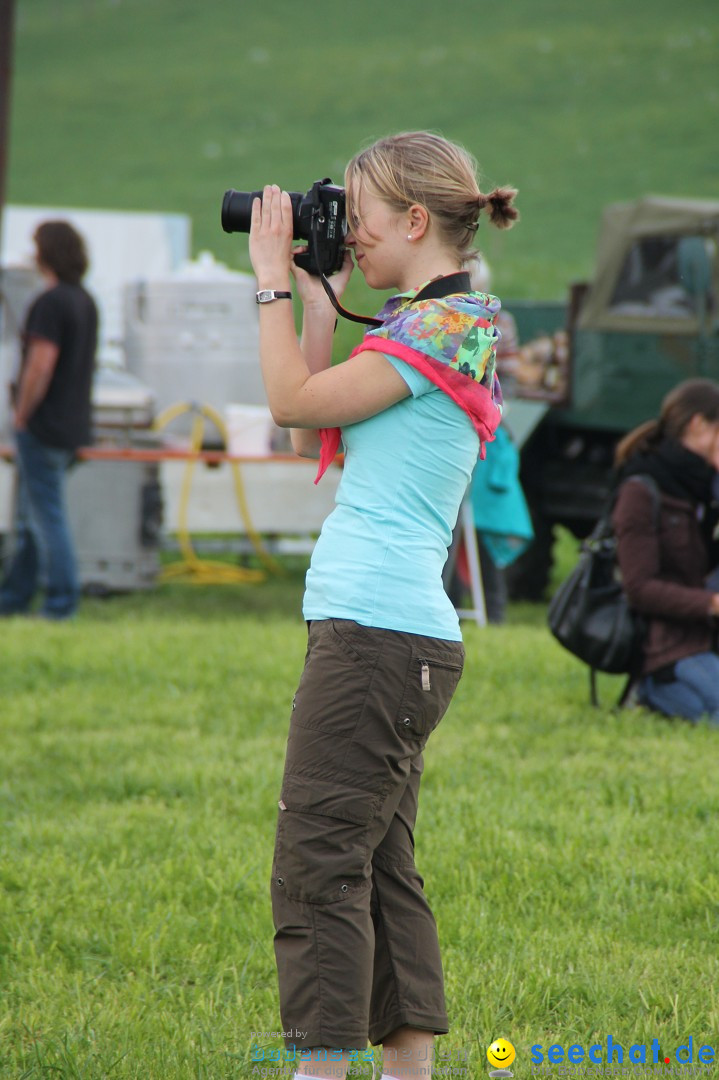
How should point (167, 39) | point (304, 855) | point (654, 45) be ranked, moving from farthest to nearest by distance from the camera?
point (167, 39) → point (654, 45) → point (304, 855)

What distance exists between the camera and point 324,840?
6.89ft

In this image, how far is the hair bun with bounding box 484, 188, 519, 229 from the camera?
2.19 m

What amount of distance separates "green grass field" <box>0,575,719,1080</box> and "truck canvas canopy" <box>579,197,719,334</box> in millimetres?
3144

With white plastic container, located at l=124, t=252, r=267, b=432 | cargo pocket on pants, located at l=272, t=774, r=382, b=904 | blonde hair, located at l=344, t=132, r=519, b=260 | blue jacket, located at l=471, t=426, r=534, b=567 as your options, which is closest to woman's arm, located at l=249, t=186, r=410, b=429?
blonde hair, located at l=344, t=132, r=519, b=260

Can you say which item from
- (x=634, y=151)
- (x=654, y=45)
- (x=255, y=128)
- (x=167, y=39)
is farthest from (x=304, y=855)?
(x=167, y=39)

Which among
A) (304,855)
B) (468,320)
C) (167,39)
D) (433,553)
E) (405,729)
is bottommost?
(304,855)

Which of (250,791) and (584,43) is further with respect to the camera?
(584,43)

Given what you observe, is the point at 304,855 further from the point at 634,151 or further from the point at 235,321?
the point at 634,151

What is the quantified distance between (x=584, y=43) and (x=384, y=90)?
7.77 m

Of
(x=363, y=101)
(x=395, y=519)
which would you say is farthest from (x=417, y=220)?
(x=363, y=101)

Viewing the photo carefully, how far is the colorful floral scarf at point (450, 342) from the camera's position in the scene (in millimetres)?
2098

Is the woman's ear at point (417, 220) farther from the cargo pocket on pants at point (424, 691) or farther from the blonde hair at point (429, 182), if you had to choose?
the cargo pocket on pants at point (424, 691)

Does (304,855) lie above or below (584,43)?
below

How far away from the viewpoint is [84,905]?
3.30m
